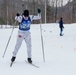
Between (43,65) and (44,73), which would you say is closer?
(44,73)

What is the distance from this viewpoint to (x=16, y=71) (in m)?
8.20

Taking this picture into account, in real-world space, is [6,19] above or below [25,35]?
below

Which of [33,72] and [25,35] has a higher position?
[25,35]

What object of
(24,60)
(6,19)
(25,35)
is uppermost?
(25,35)

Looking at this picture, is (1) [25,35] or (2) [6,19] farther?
(2) [6,19]

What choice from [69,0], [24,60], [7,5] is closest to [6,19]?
[7,5]

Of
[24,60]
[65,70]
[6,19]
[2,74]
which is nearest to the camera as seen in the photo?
[2,74]

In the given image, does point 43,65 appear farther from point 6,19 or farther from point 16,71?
point 6,19

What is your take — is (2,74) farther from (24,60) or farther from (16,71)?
(24,60)

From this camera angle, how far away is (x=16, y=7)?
7862cm

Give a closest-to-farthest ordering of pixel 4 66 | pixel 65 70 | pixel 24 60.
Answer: pixel 65 70 → pixel 4 66 → pixel 24 60

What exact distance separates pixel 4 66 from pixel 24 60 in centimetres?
138

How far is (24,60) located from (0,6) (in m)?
68.1

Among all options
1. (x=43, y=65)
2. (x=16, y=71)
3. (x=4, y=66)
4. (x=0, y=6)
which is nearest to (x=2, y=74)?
(x=16, y=71)
